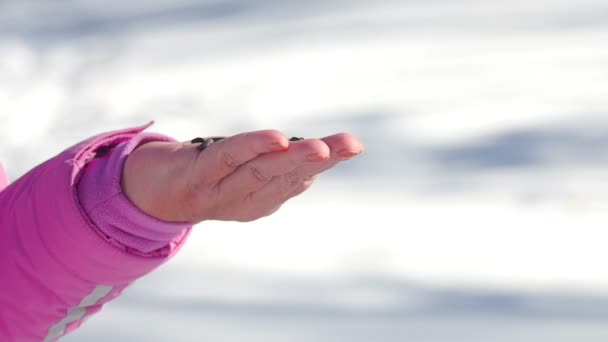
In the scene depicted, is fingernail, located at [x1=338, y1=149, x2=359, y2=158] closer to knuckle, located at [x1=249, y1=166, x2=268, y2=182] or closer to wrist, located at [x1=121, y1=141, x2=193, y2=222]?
knuckle, located at [x1=249, y1=166, x2=268, y2=182]

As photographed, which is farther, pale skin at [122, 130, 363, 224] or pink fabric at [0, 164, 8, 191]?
pink fabric at [0, 164, 8, 191]

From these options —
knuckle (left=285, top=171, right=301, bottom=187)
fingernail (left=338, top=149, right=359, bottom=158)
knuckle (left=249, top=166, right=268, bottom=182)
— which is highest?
fingernail (left=338, top=149, right=359, bottom=158)

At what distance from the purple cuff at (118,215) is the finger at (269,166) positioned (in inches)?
6.6

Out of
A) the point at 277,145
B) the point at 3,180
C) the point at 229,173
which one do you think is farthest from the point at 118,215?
the point at 3,180

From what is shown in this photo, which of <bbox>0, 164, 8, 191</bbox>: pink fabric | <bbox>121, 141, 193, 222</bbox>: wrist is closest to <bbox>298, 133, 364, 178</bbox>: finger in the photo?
<bbox>121, 141, 193, 222</bbox>: wrist

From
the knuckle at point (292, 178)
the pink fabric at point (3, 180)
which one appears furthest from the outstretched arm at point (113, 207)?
the pink fabric at point (3, 180)

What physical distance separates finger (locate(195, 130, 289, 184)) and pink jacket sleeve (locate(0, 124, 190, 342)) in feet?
0.55

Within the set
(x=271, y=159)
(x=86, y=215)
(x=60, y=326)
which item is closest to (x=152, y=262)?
(x=86, y=215)

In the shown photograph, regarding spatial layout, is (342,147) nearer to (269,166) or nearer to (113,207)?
(269,166)

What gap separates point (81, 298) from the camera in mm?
1532

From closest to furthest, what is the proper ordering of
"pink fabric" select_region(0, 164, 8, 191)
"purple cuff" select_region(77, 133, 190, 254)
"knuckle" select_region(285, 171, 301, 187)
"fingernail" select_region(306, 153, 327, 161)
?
"fingernail" select_region(306, 153, 327, 161), "knuckle" select_region(285, 171, 301, 187), "purple cuff" select_region(77, 133, 190, 254), "pink fabric" select_region(0, 164, 8, 191)

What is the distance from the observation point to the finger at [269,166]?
47.6 inches

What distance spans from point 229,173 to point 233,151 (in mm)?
51

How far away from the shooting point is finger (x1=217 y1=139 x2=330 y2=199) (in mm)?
1209
